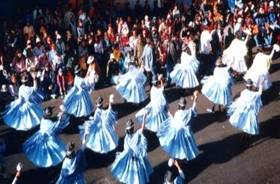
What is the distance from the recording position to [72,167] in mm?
13516

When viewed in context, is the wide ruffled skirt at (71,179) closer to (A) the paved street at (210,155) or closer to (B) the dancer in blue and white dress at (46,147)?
(A) the paved street at (210,155)

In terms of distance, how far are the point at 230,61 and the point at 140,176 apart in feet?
27.2

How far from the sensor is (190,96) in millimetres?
19891

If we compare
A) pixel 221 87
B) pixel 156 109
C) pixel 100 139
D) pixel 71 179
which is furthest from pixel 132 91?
pixel 71 179

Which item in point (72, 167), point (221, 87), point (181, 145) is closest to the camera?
point (72, 167)

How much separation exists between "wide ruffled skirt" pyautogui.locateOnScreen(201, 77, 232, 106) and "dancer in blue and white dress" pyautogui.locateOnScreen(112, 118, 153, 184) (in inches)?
177

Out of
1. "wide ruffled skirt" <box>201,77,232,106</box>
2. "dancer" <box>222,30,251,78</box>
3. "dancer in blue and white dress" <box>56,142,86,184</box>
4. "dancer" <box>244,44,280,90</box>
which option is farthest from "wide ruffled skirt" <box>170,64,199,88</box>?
"dancer in blue and white dress" <box>56,142,86,184</box>

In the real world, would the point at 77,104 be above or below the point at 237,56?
below

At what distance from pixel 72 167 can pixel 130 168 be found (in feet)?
5.38

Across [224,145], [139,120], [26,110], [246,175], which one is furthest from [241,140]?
[26,110]

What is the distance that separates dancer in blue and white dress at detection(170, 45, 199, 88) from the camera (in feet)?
63.4

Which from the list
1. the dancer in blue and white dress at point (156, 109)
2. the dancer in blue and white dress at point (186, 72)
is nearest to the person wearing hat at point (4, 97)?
the dancer in blue and white dress at point (156, 109)

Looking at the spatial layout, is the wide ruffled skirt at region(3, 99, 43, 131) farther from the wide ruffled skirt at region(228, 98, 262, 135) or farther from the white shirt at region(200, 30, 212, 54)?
the white shirt at region(200, 30, 212, 54)

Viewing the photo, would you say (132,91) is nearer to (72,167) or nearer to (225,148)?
(225,148)
